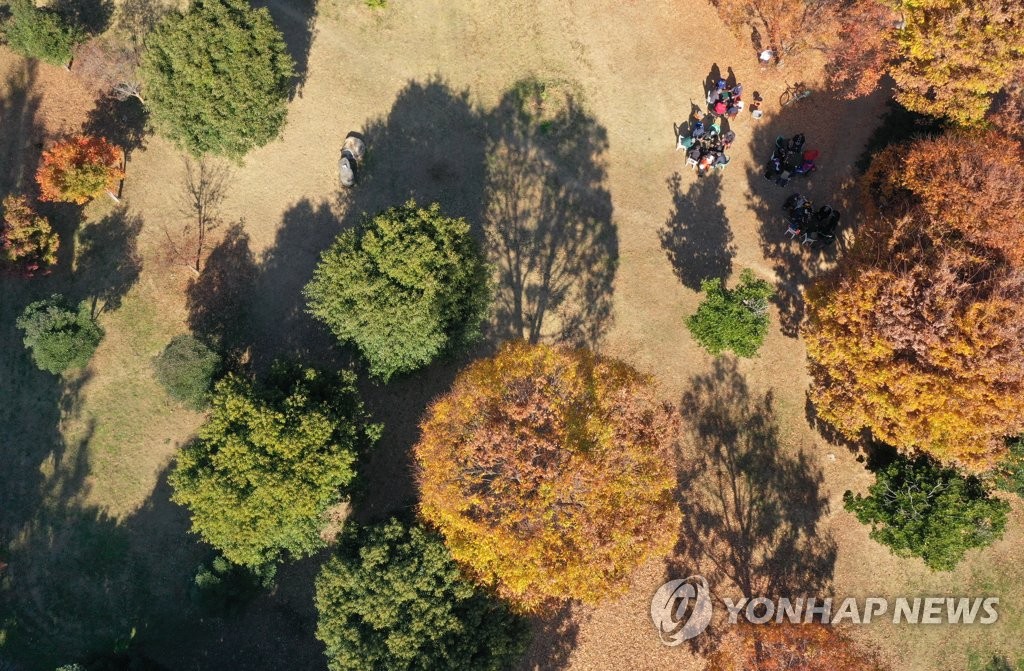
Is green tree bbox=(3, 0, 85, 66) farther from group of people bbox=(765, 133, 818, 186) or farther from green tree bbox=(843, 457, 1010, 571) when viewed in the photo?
green tree bbox=(843, 457, 1010, 571)

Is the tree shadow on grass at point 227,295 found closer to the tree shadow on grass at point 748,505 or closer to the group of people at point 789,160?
the tree shadow on grass at point 748,505

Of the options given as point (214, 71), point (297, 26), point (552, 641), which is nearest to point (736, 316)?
point (552, 641)

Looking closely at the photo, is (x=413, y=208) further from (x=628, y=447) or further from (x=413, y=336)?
(x=628, y=447)

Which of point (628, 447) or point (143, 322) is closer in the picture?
point (628, 447)

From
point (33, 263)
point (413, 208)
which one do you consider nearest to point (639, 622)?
point (413, 208)

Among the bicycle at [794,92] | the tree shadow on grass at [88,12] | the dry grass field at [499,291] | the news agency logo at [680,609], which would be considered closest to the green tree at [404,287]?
the dry grass field at [499,291]

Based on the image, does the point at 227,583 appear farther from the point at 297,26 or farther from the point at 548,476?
the point at 297,26
